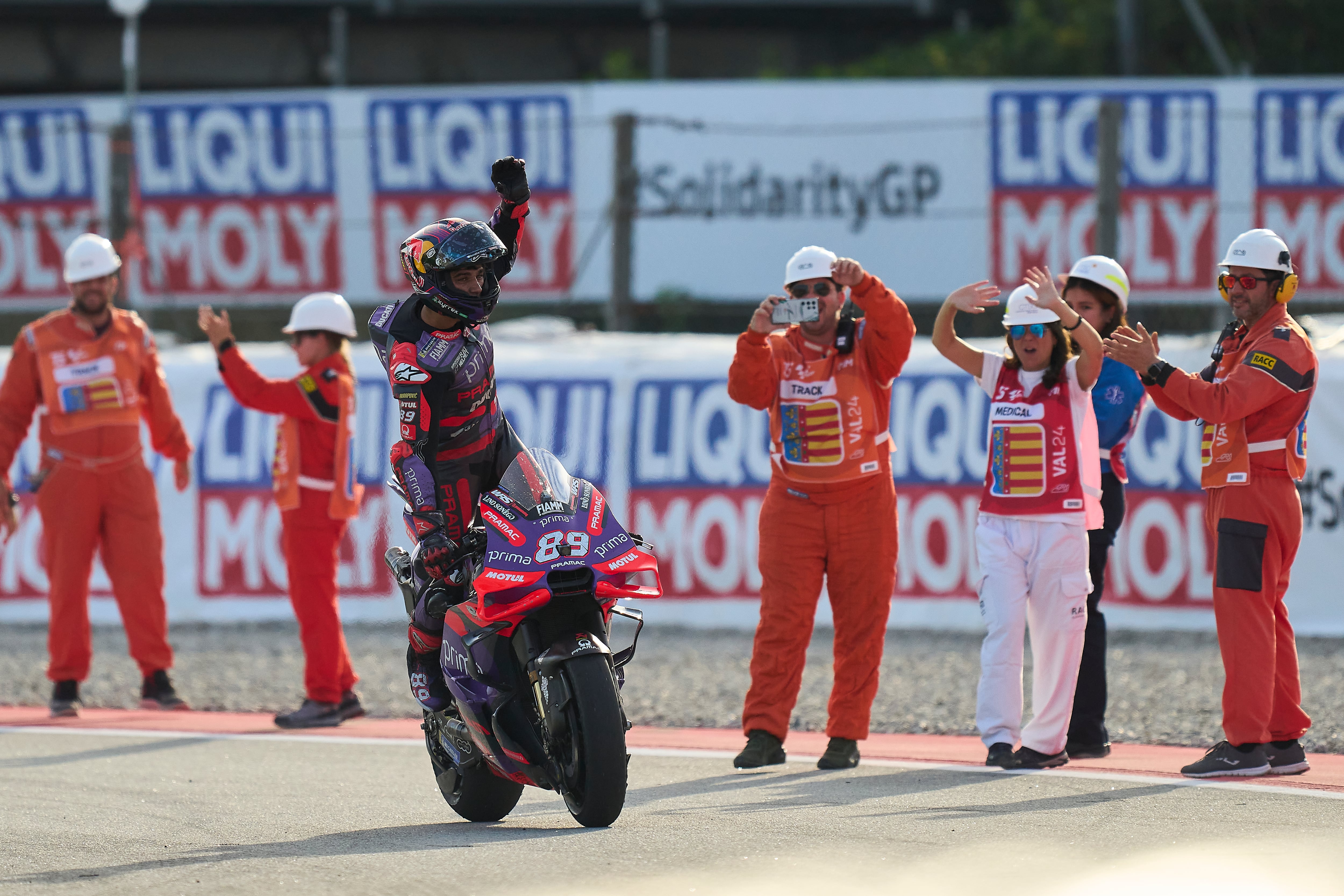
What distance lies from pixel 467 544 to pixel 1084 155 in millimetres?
10697

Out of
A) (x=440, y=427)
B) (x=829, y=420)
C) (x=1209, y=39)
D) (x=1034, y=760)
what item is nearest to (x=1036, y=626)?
(x=1034, y=760)

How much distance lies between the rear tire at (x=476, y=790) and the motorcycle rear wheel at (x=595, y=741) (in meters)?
0.61

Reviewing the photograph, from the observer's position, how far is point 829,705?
774 cm

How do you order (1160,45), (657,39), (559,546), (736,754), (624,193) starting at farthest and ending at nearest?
1. (1160,45)
2. (657,39)
3. (624,193)
4. (736,754)
5. (559,546)

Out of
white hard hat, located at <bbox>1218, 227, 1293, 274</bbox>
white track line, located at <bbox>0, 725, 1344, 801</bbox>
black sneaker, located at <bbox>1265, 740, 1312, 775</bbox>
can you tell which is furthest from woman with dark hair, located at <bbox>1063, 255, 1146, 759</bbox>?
black sneaker, located at <bbox>1265, 740, 1312, 775</bbox>

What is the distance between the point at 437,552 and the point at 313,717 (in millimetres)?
3587

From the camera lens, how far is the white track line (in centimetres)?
677

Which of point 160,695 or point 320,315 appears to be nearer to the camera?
point 320,315

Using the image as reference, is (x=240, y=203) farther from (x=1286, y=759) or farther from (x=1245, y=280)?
(x=1286, y=759)

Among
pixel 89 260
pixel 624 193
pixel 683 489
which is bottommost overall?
pixel 683 489

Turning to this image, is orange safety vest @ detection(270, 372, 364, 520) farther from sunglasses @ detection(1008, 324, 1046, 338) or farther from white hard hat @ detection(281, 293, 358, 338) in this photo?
sunglasses @ detection(1008, 324, 1046, 338)

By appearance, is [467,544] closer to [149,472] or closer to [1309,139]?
[149,472]

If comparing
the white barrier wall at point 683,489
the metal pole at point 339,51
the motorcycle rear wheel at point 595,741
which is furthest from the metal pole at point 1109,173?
the metal pole at point 339,51

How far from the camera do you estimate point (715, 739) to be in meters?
8.67
